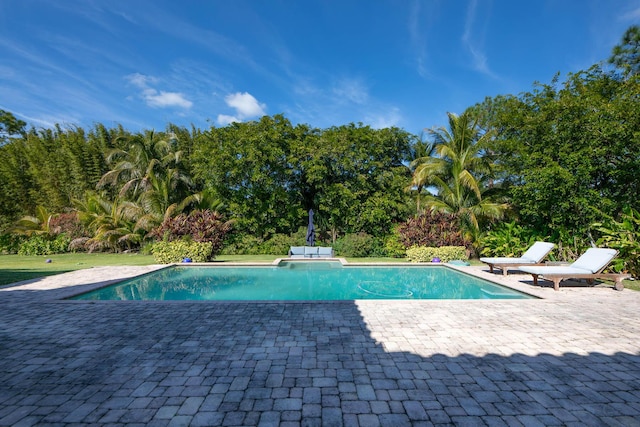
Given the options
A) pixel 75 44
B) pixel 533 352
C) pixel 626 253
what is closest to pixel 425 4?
pixel 626 253

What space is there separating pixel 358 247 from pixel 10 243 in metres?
22.9

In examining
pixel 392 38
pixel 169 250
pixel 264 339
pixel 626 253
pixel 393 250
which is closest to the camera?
pixel 264 339

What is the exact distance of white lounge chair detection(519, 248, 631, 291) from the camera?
26.8 feet

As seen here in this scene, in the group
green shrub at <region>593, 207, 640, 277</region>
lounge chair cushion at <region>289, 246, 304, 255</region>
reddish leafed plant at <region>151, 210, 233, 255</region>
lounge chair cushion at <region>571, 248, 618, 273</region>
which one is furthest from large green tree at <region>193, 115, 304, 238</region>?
green shrub at <region>593, 207, 640, 277</region>

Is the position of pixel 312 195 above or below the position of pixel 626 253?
above

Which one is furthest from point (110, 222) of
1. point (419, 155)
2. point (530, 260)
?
point (530, 260)

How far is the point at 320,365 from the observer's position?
3.79m

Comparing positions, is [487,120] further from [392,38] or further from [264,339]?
[264,339]

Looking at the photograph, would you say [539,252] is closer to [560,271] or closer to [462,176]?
[560,271]

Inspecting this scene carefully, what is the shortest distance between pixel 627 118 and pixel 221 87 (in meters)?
17.9

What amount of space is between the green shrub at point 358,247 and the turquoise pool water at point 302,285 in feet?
13.7

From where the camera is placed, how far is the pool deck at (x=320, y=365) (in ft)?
9.34

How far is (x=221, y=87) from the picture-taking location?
17031mm

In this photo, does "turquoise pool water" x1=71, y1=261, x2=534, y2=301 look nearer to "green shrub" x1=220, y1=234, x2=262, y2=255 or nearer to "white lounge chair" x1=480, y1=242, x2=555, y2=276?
"white lounge chair" x1=480, y1=242, x2=555, y2=276
